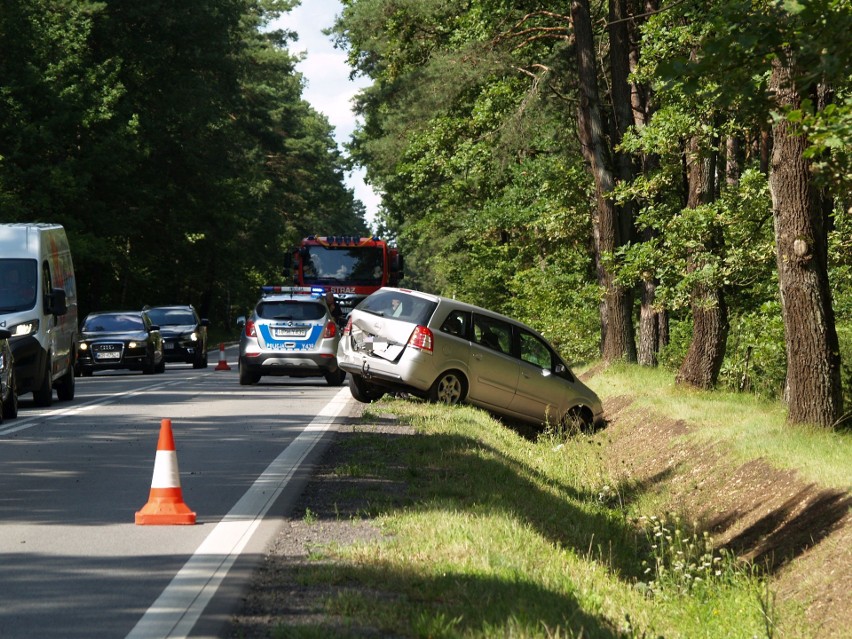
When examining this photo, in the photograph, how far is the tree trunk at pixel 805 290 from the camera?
48.9ft

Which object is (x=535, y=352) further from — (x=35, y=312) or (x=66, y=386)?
(x=35, y=312)

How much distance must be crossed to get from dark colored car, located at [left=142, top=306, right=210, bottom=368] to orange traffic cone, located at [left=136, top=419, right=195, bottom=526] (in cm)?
2828

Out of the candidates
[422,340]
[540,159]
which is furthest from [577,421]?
[540,159]

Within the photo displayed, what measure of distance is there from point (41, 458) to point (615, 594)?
22.8ft

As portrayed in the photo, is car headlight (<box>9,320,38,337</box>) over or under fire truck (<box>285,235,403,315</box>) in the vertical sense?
over

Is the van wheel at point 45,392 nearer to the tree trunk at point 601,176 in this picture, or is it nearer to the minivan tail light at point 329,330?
the minivan tail light at point 329,330

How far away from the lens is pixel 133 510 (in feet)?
33.8

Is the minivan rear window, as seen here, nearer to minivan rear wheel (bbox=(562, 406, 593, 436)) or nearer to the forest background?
minivan rear wheel (bbox=(562, 406, 593, 436))

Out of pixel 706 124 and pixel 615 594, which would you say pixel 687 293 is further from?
pixel 615 594

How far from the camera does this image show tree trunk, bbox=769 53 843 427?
14.9 m

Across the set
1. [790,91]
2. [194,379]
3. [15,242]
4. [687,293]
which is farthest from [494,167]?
[790,91]

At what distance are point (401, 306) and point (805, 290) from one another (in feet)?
22.4

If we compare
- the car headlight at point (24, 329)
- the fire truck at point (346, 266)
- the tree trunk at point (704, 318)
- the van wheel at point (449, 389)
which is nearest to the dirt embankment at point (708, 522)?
the van wheel at point (449, 389)

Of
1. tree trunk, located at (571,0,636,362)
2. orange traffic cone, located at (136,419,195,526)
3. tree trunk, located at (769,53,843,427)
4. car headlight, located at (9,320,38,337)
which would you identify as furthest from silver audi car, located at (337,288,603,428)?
orange traffic cone, located at (136,419,195,526)
